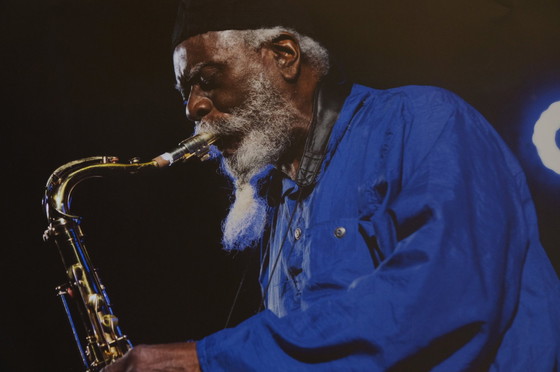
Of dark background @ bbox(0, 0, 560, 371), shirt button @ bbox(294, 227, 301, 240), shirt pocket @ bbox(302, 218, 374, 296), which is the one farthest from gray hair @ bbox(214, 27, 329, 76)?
shirt pocket @ bbox(302, 218, 374, 296)

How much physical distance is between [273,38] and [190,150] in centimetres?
68

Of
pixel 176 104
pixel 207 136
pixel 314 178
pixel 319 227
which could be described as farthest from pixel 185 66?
pixel 319 227

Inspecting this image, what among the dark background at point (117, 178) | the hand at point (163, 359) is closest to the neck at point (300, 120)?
the dark background at point (117, 178)

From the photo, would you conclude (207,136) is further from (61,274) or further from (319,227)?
(61,274)

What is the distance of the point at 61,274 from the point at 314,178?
1.81 metres

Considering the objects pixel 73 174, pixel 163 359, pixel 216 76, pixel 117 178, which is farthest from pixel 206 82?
pixel 163 359

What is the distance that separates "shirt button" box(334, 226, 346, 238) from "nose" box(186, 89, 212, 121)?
98 cm

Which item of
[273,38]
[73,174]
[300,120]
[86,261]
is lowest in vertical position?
[86,261]

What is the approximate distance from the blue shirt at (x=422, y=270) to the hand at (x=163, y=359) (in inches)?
1.4

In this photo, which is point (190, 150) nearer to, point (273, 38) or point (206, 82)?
point (206, 82)

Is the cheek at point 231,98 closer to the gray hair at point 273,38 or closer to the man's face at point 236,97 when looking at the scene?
the man's face at point 236,97

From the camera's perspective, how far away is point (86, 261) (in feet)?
7.24

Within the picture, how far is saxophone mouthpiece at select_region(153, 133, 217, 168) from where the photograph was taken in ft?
7.08

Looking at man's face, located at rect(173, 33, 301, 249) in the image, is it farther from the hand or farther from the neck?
the hand
